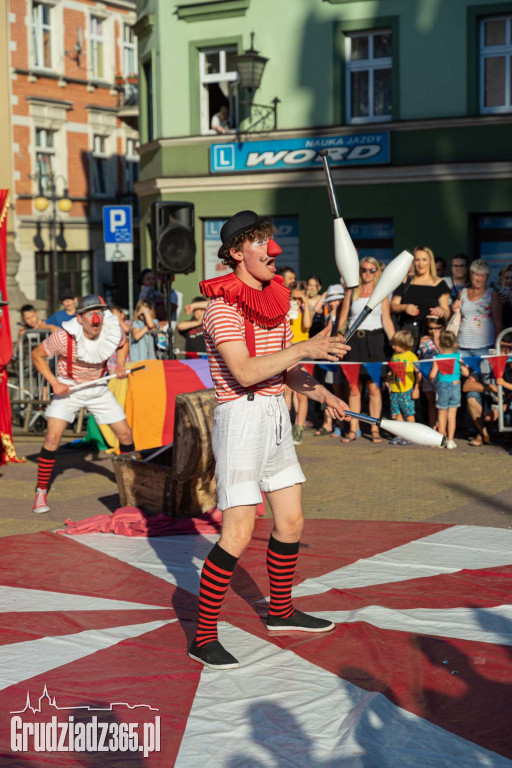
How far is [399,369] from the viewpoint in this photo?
40.1 feet

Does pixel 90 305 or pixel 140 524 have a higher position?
pixel 90 305

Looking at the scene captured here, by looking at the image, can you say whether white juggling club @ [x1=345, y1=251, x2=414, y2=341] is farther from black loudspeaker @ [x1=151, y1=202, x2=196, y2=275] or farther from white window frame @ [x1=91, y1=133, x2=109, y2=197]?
white window frame @ [x1=91, y1=133, x2=109, y2=197]

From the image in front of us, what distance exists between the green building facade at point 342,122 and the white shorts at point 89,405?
11569 mm

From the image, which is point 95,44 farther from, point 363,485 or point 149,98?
point 363,485

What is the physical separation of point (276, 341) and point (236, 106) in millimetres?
17563

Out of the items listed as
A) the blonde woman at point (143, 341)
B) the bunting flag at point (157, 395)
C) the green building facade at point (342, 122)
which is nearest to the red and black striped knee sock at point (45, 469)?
the bunting flag at point (157, 395)

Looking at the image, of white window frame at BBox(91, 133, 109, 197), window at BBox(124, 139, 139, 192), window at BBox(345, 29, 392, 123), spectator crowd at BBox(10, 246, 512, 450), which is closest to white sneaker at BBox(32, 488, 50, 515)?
spectator crowd at BBox(10, 246, 512, 450)

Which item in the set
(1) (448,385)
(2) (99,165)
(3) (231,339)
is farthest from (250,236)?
(2) (99,165)

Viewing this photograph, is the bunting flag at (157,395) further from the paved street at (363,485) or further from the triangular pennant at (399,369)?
the triangular pennant at (399,369)

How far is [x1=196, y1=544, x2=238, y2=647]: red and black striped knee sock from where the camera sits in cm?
534

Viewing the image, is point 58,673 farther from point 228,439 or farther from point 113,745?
point 228,439

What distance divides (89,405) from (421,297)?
15.1 ft

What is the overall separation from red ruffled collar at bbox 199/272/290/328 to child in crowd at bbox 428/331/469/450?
22.0ft

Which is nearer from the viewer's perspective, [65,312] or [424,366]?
[424,366]
